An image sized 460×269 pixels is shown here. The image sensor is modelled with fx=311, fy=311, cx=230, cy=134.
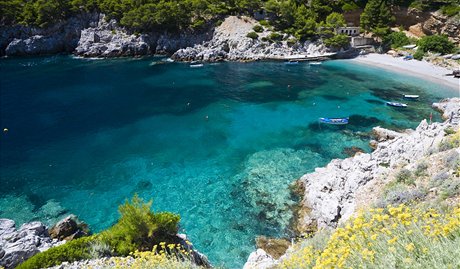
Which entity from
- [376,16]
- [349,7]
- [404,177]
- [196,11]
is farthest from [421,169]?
[349,7]

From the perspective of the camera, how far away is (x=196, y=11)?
8831 cm

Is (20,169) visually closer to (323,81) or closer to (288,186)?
(288,186)

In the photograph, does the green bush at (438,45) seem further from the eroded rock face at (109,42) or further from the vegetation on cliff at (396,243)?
the vegetation on cliff at (396,243)

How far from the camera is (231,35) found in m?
83.6

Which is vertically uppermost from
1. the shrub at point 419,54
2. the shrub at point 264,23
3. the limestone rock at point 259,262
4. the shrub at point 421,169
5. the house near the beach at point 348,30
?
the shrub at point 264,23

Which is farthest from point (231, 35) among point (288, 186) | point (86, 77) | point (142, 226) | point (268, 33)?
point (142, 226)

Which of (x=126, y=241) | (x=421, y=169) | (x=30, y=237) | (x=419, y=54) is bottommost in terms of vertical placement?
(x=30, y=237)

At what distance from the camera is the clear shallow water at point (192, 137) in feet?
89.0

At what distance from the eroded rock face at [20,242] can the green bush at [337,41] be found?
73474 mm

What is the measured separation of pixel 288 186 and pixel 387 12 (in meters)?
70.3

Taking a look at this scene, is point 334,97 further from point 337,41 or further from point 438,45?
point 438,45

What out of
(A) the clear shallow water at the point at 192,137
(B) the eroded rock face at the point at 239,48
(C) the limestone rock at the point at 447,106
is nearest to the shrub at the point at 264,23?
(B) the eroded rock face at the point at 239,48

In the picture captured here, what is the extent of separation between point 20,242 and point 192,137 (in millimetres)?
24449

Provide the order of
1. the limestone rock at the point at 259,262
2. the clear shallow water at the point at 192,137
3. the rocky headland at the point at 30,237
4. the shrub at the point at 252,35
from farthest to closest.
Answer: the shrub at the point at 252,35 < the clear shallow water at the point at 192,137 < the rocky headland at the point at 30,237 < the limestone rock at the point at 259,262
